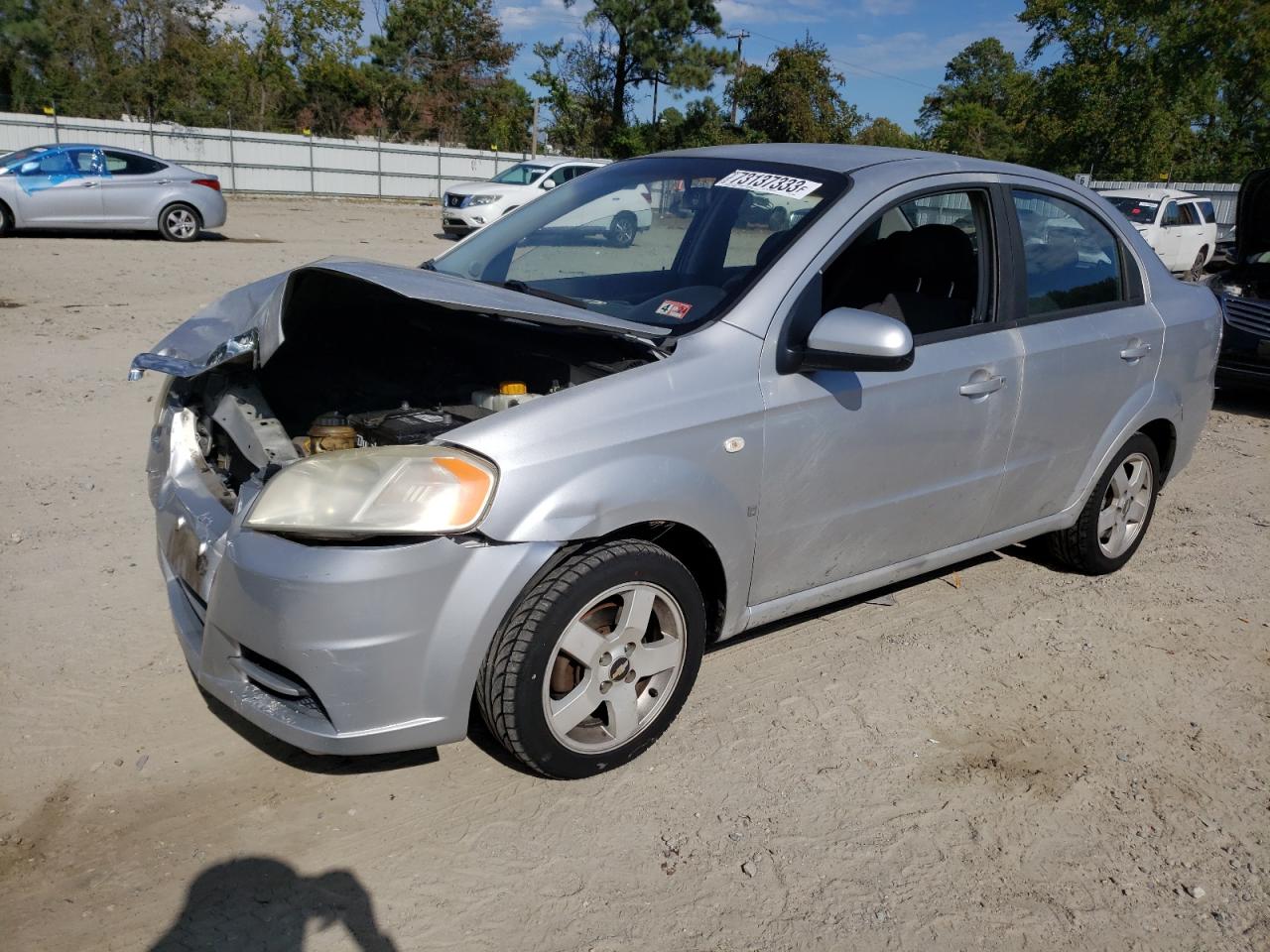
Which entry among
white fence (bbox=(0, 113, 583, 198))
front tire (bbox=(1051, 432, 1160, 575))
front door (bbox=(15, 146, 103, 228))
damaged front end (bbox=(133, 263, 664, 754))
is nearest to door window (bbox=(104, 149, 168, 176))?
front door (bbox=(15, 146, 103, 228))

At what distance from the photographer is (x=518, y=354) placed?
3818 millimetres

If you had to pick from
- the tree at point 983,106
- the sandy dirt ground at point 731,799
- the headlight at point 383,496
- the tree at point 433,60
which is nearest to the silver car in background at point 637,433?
the headlight at point 383,496

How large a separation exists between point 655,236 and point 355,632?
2132mm

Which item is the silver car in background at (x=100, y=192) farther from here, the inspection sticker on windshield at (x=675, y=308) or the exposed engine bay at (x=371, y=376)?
the inspection sticker on windshield at (x=675, y=308)

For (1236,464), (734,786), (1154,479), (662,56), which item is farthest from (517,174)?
(662,56)

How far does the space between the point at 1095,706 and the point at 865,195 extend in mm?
2002

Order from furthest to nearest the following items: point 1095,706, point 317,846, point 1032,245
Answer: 1. point 1032,245
2. point 1095,706
3. point 317,846

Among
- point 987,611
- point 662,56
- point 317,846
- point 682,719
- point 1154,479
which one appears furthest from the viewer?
point 662,56

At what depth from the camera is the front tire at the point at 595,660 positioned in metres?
2.80

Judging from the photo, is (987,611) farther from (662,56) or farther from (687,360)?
(662,56)

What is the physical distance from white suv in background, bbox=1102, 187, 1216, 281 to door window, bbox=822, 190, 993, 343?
1675 centimetres

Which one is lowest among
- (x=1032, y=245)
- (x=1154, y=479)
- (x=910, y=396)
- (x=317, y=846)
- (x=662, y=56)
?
(x=317, y=846)

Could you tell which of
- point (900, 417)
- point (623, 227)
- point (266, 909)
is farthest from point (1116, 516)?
point (266, 909)

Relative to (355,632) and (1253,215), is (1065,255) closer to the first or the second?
(355,632)
